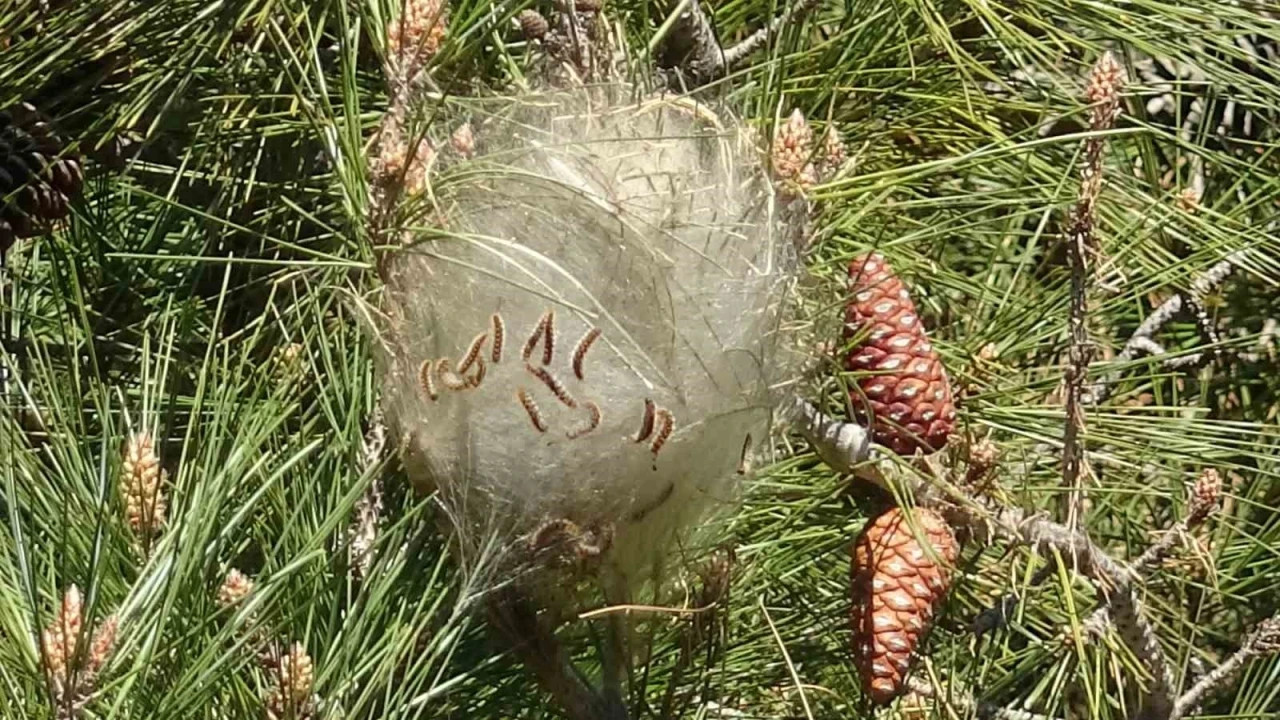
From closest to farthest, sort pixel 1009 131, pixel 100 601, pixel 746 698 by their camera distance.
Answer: pixel 100 601 < pixel 746 698 < pixel 1009 131

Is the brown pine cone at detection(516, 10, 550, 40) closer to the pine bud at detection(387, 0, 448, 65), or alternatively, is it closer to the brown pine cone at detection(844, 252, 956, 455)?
the pine bud at detection(387, 0, 448, 65)

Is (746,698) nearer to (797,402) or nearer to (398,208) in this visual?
(797,402)

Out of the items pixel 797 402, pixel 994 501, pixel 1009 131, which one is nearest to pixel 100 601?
pixel 797 402

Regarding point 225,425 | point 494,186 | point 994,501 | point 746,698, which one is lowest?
point 746,698

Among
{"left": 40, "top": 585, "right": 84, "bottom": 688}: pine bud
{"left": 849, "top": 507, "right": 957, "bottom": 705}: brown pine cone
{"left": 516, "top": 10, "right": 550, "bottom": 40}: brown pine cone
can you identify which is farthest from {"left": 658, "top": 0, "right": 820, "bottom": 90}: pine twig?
{"left": 40, "top": 585, "right": 84, "bottom": 688}: pine bud

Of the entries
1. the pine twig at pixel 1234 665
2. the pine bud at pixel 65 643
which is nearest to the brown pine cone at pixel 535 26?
the pine bud at pixel 65 643

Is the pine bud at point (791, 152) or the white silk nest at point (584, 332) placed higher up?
the pine bud at point (791, 152)

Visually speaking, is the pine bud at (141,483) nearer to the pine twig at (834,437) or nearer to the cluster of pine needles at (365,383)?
the cluster of pine needles at (365,383)
